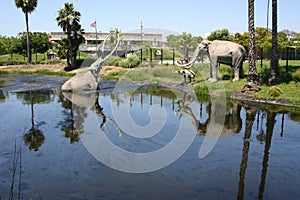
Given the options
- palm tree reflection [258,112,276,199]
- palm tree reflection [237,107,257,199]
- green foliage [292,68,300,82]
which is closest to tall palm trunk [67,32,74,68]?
green foliage [292,68,300,82]

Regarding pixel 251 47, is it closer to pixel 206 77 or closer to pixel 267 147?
pixel 206 77

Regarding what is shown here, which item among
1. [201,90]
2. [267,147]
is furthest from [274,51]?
[267,147]

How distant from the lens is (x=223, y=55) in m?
17.7

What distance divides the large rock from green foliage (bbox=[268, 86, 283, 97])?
28.7 feet

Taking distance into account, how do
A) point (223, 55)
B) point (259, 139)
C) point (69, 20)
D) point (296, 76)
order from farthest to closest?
point (69, 20)
point (223, 55)
point (296, 76)
point (259, 139)

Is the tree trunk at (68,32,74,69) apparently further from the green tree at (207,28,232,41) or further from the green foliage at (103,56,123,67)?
the green tree at (207,28,232,41)

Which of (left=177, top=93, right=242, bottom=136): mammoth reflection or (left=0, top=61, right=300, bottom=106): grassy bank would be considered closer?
(left=177, top=93, right=242, bottom=136): mammoth reflection

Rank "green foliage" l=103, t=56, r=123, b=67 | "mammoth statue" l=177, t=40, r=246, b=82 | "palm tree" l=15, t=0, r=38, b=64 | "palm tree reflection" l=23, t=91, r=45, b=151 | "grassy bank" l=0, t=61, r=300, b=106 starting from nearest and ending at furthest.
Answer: "palm tree reflection" l=23, t=91, r=45, b=151, "grassy bank" l=0, t=61, r=300, b=106, "mammoth statue" l=177, t=40, r=246, b=82, "green foliage" l=103, t=56, r=123, b=67, "palm tree" l=15, t=0, r=38, b=64

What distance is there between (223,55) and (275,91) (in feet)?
15.5

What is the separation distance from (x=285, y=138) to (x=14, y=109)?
963cm

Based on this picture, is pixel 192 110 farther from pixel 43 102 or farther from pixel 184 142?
pixel 43 102

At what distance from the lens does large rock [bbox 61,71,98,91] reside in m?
17.2

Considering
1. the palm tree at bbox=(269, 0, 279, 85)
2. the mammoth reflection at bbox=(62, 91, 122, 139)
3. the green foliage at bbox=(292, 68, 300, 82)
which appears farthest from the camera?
the green foliage at bbox=(292, 68, 300, 82)

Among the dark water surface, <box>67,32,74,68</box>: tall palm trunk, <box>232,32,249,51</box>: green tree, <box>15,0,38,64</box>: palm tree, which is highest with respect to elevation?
<box>15,0,38,64</box>: palm tree
